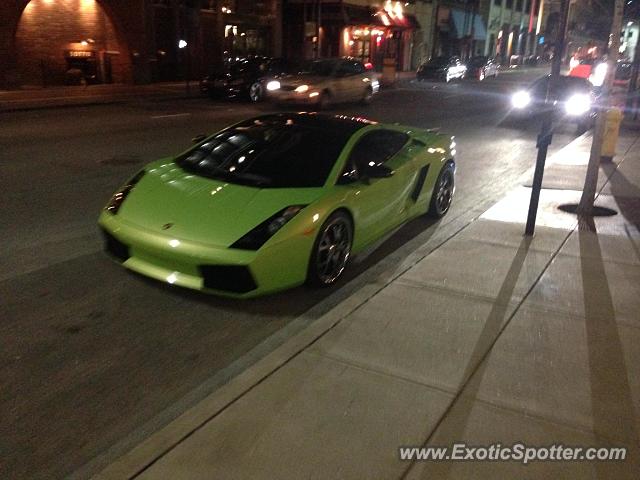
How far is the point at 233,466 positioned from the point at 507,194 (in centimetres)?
686

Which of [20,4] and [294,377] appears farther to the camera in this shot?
[20,4]

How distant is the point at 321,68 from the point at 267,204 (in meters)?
17.0

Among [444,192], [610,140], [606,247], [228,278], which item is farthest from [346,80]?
[228,278]

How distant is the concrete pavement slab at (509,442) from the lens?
9.61ft

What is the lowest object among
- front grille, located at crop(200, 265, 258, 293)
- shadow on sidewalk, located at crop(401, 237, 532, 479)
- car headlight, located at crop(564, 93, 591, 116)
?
shadow on sidewalk, located at crop(401, 237, 532, 479)

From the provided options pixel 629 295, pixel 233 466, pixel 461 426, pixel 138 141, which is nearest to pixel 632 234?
pixel 629 295

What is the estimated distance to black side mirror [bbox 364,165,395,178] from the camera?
5.44 metres

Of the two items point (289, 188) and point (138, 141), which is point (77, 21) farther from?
point (289, 188)

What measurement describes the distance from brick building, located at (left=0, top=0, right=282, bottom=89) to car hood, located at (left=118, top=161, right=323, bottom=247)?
65.3 ft

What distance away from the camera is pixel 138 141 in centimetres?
1203

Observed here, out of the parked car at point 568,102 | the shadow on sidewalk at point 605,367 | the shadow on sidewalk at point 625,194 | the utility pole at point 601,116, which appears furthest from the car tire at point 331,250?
the parked car at point 568,102

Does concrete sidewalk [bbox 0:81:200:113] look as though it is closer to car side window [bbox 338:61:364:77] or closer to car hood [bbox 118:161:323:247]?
car side window [bbox 338:61:364:77]

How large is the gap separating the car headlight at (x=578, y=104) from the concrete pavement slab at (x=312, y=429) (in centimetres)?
1645

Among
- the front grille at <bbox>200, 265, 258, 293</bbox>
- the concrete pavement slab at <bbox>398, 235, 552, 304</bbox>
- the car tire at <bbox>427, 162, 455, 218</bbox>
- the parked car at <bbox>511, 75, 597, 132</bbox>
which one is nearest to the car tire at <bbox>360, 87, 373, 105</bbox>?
the parked car at <bbox>511, 75, 597, 132</bbox>
